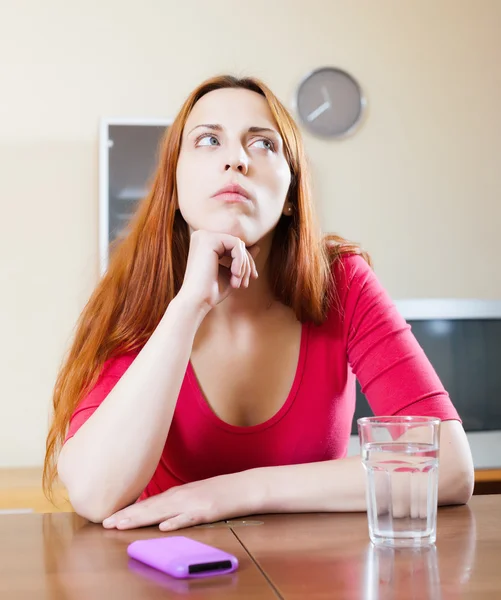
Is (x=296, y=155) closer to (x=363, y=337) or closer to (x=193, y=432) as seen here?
(x=363, y=337)

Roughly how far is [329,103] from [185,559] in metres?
2.37

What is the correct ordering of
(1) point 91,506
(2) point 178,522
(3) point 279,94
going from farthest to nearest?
(3) point 279,94, (1) point 91,506, (2) point 178,522

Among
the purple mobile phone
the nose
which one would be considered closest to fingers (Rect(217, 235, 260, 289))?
the nose

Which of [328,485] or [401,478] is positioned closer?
[401,478]

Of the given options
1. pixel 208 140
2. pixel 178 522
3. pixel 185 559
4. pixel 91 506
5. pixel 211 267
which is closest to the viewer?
pixel 185 559

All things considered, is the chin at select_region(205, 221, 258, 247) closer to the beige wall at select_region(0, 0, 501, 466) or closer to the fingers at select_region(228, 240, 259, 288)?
the fingers at select_region(228, 240, 259, 288)

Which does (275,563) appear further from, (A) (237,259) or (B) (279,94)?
(B) (279,94)

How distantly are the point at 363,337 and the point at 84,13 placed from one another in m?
1.91

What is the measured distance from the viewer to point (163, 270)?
1425 mm

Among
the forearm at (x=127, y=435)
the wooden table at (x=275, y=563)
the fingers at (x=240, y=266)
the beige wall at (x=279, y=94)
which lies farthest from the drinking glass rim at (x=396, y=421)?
the beige wall at (x=279, y=94)

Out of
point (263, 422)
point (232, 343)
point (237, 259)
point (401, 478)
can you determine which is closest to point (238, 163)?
point (237, 259)

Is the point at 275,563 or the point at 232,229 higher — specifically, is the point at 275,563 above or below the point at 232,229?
below

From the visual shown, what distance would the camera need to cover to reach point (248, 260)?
4.24 feet

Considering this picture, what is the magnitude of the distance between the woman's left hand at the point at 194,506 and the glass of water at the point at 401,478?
0.22 m
